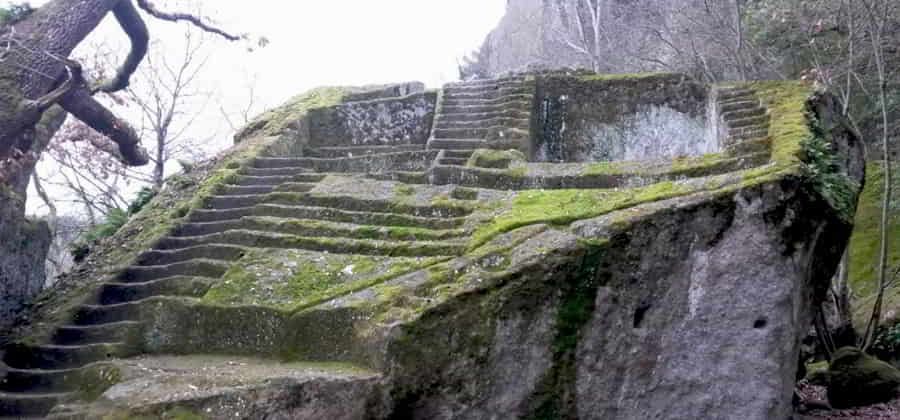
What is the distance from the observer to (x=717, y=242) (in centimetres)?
762

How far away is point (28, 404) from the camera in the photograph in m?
7.89

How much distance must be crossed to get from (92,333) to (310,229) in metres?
2.75

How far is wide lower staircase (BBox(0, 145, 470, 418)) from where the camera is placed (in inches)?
327

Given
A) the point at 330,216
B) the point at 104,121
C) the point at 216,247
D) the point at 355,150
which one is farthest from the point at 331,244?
the point at 355,150

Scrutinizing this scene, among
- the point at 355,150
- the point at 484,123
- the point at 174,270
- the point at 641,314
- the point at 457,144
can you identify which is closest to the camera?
the point at 641,314

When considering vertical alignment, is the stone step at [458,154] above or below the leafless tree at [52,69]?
below

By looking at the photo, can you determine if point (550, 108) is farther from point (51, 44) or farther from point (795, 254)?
point (51, 44)

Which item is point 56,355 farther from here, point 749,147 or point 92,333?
point 749,147

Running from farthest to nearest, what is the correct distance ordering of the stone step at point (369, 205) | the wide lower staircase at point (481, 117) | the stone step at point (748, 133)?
1. the wide lower staircase at point (481, 117)
2. the stone step at point (748, 133)
3. the stone step at point (369, 205)

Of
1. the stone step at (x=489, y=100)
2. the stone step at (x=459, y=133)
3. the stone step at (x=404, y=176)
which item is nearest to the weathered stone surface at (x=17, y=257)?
the stone step at (x=404, y=176)

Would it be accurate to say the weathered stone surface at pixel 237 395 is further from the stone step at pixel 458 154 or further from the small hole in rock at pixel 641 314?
the stone step at pixel 458 154

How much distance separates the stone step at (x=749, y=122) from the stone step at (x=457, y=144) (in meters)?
3.87

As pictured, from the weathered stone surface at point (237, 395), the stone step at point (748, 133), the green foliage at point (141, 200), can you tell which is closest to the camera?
the weathered stone surface at point (237, 395)

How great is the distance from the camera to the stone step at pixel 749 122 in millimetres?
11241
